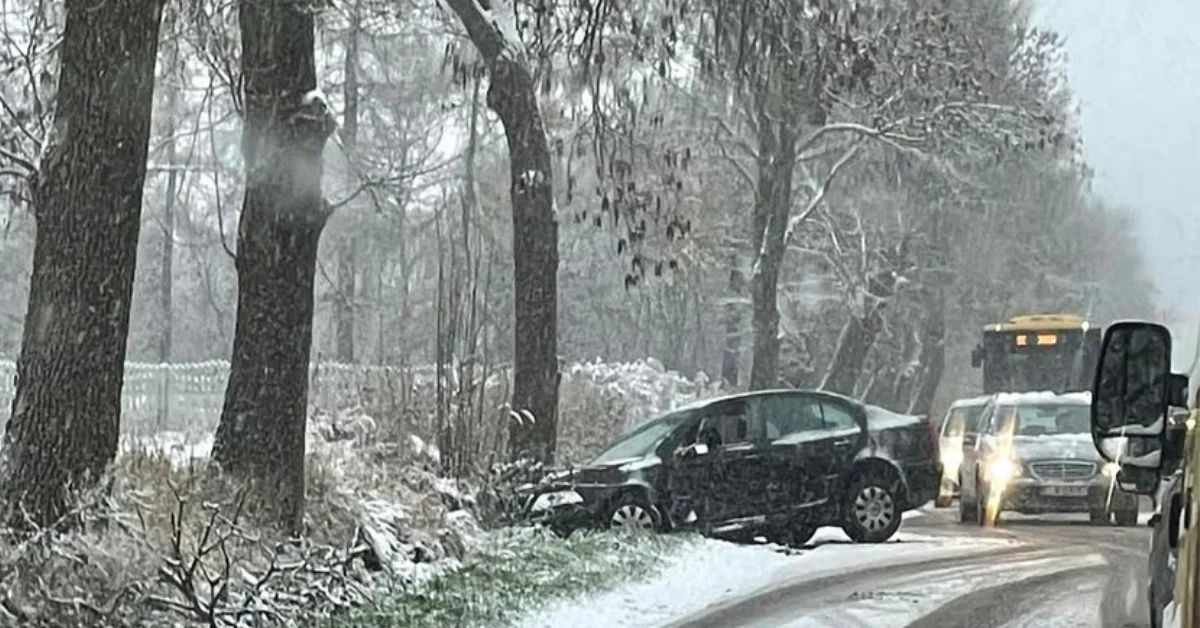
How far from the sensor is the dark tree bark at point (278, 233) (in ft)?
20.2

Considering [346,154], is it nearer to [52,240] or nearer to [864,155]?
[52,240]

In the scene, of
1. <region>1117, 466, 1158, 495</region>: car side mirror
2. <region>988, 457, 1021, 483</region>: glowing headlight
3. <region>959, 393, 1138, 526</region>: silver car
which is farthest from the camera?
<region>988, 457, 1021, 483</region>: glowing headlight

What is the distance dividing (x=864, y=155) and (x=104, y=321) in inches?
122

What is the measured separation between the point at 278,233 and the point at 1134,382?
172 inches

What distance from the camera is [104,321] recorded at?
5871 millimetres

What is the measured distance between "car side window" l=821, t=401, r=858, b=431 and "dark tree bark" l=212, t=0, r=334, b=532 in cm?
212

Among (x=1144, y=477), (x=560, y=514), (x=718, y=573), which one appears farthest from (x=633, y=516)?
(x=1144, y=477)

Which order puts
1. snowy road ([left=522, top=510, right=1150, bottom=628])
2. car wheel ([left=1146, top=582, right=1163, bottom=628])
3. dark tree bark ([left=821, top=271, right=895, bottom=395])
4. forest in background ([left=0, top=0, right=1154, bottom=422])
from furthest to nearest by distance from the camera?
1. dark tree bark ([left=821, top=271, right=895, bottom=395])
2. forest in background ([left=0, top=0, right=1154, bottom=422])
3. snowy road ([left=522, top=510, right=1150, bottom=628])
4. car wheel ([left=1146, top=582, right=1163, bottom=628])

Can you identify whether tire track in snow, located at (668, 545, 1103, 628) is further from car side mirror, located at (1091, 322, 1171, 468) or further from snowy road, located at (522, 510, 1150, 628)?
car side mirror, located at (1091, 322, 1171, 468)

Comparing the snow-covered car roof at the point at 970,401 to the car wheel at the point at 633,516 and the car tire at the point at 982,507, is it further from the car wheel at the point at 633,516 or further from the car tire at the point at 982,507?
the car wheel at the point at 633,516

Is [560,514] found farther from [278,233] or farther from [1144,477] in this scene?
[1144,477]

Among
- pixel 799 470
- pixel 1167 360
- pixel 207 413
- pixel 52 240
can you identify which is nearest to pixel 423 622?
pixel 207 413

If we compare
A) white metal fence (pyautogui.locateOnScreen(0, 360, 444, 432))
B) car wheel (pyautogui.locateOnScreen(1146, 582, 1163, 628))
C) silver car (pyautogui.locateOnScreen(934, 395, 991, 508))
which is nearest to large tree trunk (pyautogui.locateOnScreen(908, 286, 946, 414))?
silver car (pyautogui.locateOnScreen(934, 395, 991, 508))

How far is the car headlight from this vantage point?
6.31 m
